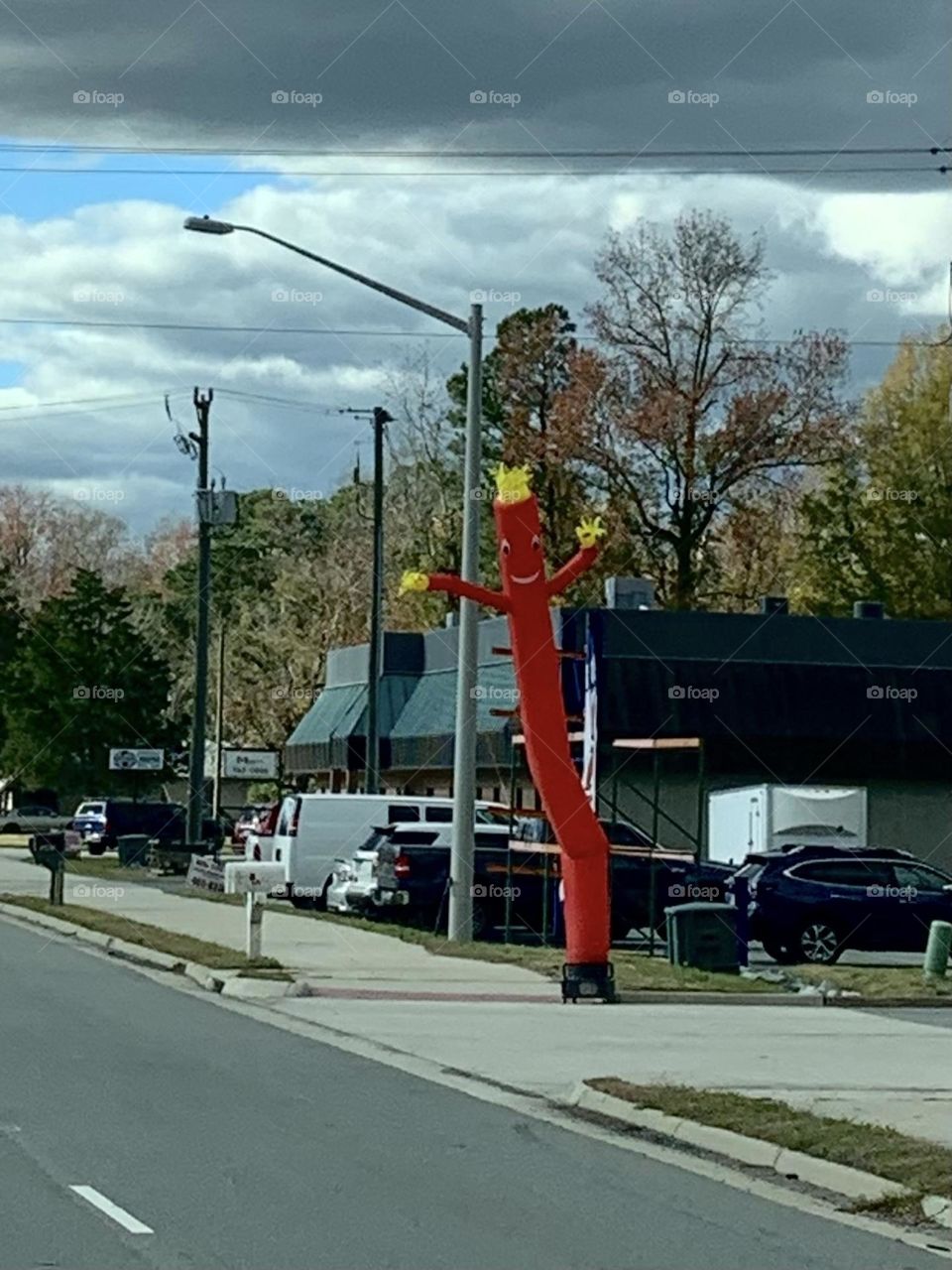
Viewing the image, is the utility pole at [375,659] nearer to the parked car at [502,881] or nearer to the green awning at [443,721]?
the green awning at [443,721]

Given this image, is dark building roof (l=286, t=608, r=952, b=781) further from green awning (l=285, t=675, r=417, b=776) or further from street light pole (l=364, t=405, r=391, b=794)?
green awning (l=285, t=675, r=417, b=776)

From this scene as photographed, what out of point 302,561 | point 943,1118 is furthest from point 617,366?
point 943,1118

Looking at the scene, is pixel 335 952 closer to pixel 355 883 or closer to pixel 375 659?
pixel 355 883

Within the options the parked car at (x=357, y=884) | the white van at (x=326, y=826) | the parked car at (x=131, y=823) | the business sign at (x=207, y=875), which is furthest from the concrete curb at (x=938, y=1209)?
the parked car at (x=131, y=823)

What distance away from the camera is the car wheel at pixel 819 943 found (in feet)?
96.2

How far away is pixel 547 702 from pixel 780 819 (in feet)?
64.2

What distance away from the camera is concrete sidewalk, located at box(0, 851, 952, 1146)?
1555 centimetres

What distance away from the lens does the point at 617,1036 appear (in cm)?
1903

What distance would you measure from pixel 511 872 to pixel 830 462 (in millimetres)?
30351

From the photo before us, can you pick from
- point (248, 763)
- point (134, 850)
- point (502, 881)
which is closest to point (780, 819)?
point (502, 881)

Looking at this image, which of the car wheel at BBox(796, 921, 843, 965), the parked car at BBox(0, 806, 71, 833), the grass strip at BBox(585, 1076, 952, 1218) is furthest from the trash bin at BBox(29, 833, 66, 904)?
the parked car at BBox(0, 806, 71, 833)

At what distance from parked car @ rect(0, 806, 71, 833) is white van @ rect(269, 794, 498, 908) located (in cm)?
4566

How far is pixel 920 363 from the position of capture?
64.3 m

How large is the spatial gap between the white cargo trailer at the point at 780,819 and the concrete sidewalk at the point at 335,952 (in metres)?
10.1
